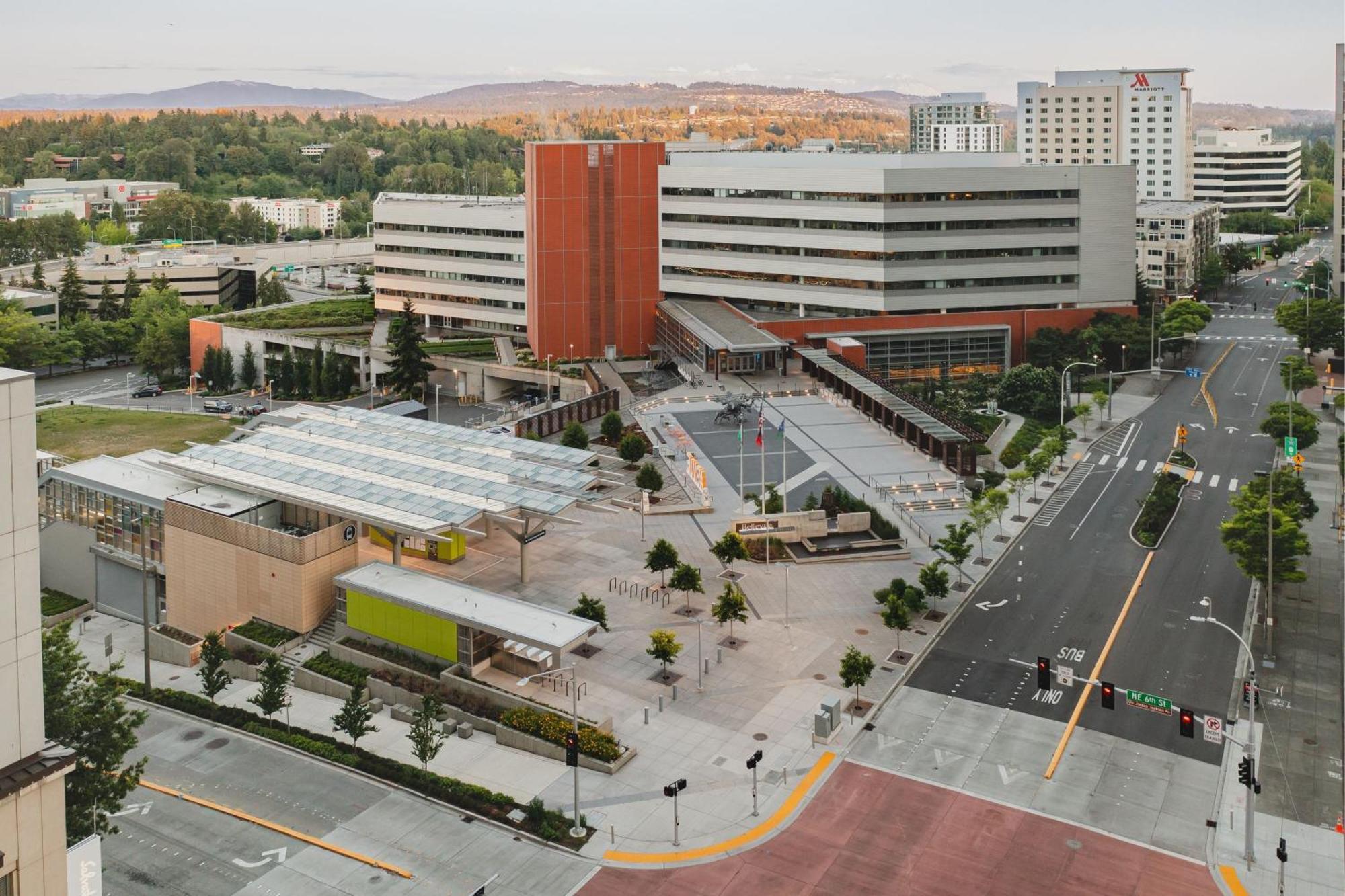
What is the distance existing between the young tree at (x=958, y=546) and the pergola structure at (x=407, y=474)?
18.5 m

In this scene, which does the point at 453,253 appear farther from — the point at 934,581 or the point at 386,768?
the point at 386,768

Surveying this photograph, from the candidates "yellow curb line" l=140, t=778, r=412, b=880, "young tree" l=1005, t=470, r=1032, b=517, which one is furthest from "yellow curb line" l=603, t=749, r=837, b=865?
"young tree" l=1005, t=470, r=1032, b=517

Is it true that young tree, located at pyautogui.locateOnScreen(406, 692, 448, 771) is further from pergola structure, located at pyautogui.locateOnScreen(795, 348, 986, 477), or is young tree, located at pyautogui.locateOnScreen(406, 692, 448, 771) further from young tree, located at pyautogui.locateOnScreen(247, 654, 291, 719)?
pergola structure, located at pyautogui.locateOnScreen(795, 348, 986, 477)

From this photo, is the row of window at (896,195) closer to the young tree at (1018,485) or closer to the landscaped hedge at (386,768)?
the young tree at (1018,485)

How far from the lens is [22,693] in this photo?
2362 cm

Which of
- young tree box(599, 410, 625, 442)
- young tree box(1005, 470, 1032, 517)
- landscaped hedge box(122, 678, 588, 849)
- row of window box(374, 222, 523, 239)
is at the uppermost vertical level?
row of window box(374, 222, 523, 239)

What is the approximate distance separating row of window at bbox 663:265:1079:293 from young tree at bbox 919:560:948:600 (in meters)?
60.6

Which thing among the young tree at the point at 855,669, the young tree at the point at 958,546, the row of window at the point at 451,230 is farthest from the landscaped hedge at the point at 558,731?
the row of window at the point at 451,230

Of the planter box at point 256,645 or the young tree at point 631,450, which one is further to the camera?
the young tree at point 631,450

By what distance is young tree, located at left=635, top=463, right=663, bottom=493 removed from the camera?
7675 centimetres

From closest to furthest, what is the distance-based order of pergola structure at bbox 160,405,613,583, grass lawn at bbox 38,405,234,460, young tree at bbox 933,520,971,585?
1. pergola structure at bbox 160,405,613,583
2. young tree at bbox 933,520,971,585
3. grass lawn at bbox 38,405,234,460

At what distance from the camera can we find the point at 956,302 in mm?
118125

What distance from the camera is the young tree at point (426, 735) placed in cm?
4488

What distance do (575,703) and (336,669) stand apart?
16.4m
